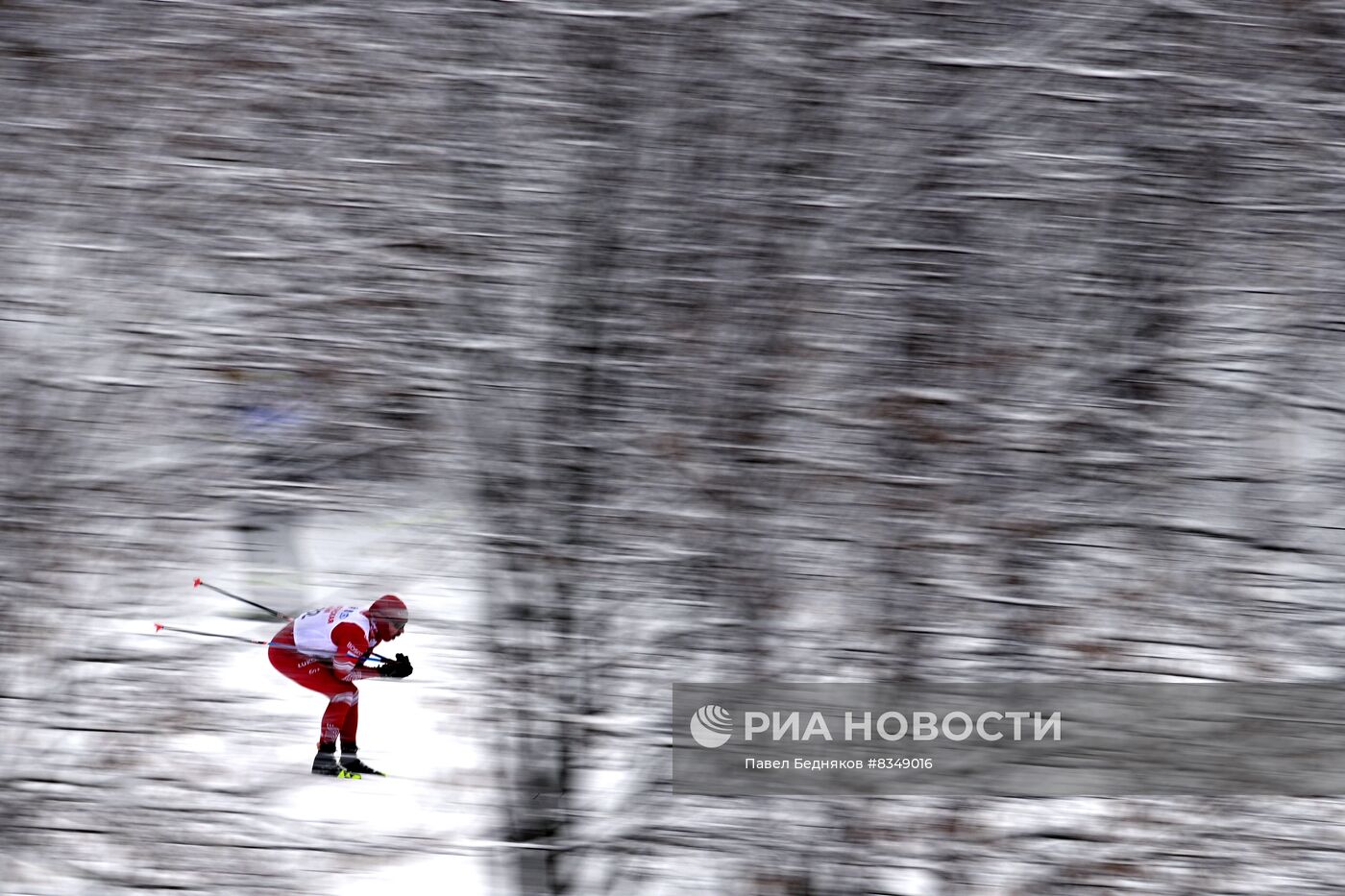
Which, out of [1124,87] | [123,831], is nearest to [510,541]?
[123,831]

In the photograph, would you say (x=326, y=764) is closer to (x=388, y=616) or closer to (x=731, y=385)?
(x=388, y=616)

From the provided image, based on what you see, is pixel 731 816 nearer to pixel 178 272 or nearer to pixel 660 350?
pixel 660 350

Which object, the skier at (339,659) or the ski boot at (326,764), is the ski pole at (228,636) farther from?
the ski boot at (326,764)

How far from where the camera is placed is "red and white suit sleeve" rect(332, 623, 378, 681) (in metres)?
2.44

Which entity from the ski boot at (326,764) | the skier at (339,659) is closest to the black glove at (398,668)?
the skier at (339,659)

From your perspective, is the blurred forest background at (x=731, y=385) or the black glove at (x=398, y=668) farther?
the black glove at (x=398, y=668)

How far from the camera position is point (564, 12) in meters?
2.39

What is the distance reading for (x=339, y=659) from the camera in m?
2.51

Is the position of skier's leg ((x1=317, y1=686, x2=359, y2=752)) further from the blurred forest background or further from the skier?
the blurred forest background

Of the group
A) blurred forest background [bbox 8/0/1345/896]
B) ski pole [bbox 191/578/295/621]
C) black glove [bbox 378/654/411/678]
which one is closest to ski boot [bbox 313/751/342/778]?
blurred forest background [bbox 8/0/1345/896]

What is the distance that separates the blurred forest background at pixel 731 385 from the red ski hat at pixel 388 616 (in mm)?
40

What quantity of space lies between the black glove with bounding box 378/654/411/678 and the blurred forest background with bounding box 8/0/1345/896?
4 centimetres

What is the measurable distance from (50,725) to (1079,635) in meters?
2.59

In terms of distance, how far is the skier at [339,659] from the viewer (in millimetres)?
2400
